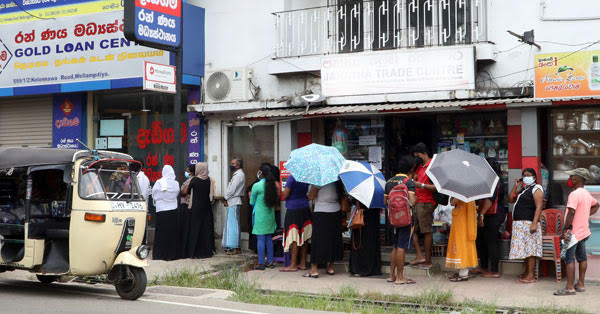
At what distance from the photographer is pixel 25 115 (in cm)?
1697

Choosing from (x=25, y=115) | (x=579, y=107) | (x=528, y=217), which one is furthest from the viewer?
(x=25, y=115)

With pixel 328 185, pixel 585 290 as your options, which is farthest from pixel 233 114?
pixel 585 290

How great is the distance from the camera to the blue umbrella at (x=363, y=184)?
10570 mm

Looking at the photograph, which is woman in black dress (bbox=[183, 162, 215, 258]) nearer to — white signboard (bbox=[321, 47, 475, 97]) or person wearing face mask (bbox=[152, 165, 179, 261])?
person wearing face mask (bbox=[152, 165, 179, 261])

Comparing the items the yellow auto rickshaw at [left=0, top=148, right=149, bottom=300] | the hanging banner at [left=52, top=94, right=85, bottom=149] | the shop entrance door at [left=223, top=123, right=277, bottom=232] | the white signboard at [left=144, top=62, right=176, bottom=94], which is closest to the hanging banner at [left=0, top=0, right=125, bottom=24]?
the hanging banner at [left=52, top=94, right=85, bottom=149]

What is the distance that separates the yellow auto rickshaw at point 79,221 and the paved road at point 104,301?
330mm

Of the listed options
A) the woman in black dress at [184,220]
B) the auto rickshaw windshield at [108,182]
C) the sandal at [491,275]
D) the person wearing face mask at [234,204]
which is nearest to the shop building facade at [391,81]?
the person wearing face mask at [234,204]

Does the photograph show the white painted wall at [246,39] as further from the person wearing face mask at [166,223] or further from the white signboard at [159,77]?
the person wearing face mask at [166,223]

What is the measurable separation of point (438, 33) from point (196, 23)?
5.06 meters

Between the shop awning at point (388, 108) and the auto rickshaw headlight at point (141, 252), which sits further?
the shop awning at point (388, 108)

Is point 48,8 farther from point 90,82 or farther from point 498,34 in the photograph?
point 498,34

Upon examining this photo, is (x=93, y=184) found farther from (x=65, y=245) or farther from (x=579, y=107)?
(x=579, y=107)

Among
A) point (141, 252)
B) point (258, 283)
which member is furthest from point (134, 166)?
point (258, 283)

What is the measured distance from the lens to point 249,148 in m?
14.1
